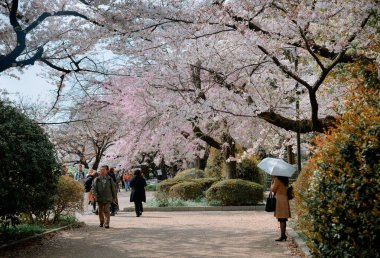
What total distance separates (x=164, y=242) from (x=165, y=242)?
0.07 ft

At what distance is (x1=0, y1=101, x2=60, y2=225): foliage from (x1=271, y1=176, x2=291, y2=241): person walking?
14.5 ft

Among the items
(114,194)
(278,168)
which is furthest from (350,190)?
(114,194)

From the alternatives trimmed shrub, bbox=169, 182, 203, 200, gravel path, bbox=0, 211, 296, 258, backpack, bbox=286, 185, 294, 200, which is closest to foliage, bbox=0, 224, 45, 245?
gravel path, bbox=0, 211, 296, 258

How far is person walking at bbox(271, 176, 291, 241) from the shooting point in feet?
29.7

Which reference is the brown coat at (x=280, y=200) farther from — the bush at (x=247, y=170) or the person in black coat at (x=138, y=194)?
the bush at (x=247, y=170)

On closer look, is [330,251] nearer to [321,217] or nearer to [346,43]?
[321,217]

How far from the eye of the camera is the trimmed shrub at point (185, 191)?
66.8ft

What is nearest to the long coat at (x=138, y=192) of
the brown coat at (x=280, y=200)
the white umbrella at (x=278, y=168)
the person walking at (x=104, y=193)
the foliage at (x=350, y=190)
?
the person walking at (x=104, y=193)

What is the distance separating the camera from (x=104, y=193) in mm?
12117

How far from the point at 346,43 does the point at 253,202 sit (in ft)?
35.4

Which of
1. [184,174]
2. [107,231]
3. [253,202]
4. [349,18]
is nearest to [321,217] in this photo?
[349,18]

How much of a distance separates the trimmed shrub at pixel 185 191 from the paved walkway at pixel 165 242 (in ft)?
24.6

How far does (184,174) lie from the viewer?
2478 centimetres

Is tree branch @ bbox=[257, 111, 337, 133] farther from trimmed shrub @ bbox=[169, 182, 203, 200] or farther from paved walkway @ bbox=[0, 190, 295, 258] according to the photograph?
trimmed shrub @ bbox=[169, 182, 203, 200]
